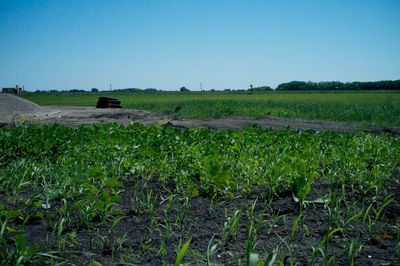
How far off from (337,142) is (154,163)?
3718 millimetres

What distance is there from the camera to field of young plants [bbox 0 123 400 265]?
2.43 m

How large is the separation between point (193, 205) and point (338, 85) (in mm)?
103844

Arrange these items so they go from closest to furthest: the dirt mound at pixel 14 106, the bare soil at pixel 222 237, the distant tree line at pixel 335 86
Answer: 1. the bare soil at pixel 222 237
2. the dirt mound at pixel 14 106
3. the distant tree line at pixel 335 86

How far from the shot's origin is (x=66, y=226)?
9.46 ft

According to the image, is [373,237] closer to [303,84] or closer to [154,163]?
[154,163]

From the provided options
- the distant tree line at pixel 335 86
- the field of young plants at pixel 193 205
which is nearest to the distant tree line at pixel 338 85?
the distant tree line at pixel 335 86

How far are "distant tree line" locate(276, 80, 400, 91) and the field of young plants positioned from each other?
9233 cm

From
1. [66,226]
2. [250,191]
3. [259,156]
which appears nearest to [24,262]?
[66,226]

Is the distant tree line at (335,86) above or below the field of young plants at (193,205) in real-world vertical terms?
above

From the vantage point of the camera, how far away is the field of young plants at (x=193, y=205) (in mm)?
2428

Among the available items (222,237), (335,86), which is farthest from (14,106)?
(335,86)

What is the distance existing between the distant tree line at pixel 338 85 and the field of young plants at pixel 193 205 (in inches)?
3635

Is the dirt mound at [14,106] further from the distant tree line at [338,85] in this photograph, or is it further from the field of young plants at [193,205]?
the distant tree line at [338,85]

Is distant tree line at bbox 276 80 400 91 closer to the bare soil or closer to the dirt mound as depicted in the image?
the dirt mound
